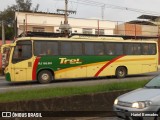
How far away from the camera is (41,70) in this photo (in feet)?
71.3

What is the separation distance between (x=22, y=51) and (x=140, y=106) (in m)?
13.7

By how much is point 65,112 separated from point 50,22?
39.6 m

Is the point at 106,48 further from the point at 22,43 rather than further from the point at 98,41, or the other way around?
the point at 22,43

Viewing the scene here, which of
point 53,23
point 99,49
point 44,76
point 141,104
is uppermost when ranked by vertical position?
point 53,23

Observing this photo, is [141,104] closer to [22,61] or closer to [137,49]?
[22,61]

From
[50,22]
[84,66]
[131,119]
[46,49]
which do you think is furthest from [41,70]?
[50,22]

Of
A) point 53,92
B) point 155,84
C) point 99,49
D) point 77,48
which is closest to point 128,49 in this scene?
point 99,49

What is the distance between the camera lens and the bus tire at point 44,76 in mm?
21625

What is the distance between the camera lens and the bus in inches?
830

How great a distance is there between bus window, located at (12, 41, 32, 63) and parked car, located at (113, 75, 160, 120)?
12805mm

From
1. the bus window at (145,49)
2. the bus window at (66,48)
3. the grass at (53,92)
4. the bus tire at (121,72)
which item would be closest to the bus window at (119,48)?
the bus tire at (121,72)

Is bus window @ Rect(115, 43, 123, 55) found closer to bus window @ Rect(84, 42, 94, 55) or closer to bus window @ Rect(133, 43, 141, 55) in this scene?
bus window @ Rect(133, 43, 141, 55)

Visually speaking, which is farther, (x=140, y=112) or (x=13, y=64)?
(x=13, y=64)

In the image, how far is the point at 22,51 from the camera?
69.5 feet
